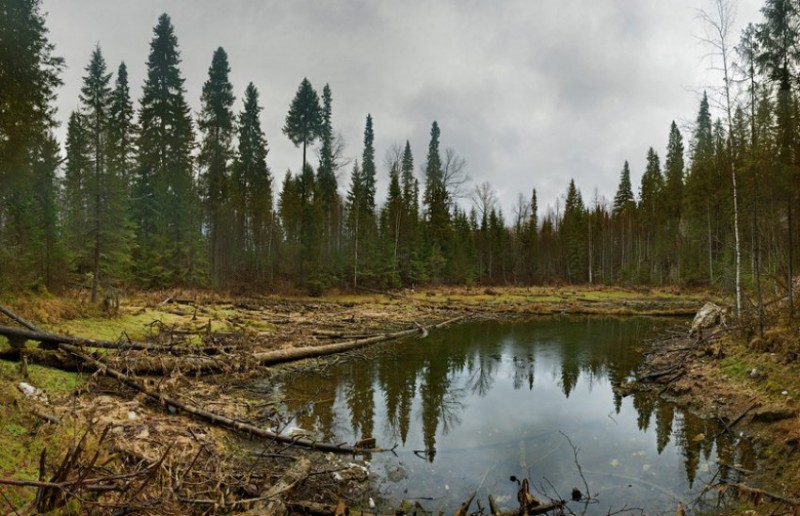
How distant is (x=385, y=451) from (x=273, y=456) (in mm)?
2200

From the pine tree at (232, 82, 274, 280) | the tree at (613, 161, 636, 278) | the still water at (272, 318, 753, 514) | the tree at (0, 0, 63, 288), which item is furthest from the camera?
the tree at (613, 161, 636, 278)

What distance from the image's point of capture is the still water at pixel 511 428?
6.80 metres

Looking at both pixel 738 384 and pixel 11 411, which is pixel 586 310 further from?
pixel 11 411

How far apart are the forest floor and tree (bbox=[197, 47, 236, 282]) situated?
1724 centimetres

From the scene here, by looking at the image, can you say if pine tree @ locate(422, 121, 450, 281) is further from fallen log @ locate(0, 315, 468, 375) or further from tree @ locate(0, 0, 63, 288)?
tree @ locate(0, 0, 63, 288)

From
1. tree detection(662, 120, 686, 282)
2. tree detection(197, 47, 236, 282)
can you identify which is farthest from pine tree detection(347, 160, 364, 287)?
tree detection(662, 120, 686, 282)

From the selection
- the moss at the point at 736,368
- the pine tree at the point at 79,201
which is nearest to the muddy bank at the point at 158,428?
the pine tree at the point at 79,201

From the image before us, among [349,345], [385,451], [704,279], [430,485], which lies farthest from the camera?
[704,279]

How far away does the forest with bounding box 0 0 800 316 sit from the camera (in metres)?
15.9

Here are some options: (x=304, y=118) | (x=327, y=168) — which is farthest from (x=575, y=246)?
(x=304, y=118)

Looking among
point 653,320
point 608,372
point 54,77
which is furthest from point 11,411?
point 653,320

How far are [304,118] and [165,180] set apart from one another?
586 inches

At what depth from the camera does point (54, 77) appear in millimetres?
19203

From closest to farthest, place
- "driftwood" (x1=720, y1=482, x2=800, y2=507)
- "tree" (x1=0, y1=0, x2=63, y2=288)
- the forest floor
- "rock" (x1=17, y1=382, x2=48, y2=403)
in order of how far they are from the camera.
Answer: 1. the forest floor
2. "driftwood" (x1=720, y1=482, x2=800, y2=507)
3. "rock" (x1=17, y1=382, x2=48, y2=403)
4. "tree" (x1=0, y1=0, x2=63, y2=288)
